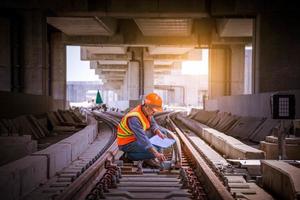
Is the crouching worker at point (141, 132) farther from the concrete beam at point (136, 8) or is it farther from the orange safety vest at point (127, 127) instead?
the concrete beam at point (136, 8)

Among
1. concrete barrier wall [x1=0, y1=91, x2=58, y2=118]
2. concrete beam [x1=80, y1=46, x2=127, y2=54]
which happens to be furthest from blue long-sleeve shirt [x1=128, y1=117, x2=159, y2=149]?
concrete beam [x1=80, y1=46, x2=127, y2=54]

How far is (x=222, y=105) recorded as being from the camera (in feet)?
72.6

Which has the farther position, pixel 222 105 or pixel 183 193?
pixel 222 105

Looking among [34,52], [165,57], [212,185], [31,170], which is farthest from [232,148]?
[165,57]

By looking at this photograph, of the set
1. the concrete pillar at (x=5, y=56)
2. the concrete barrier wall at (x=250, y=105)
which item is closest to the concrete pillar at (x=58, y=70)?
the concrete pillar at (x=5, y=56)

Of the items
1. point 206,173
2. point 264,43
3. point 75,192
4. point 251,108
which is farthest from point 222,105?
point 75,192

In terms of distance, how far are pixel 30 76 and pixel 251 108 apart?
9.64 m

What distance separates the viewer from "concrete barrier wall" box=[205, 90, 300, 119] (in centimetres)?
1298

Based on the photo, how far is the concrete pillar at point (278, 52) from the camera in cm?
1789

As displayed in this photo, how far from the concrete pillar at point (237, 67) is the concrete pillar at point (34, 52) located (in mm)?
14830

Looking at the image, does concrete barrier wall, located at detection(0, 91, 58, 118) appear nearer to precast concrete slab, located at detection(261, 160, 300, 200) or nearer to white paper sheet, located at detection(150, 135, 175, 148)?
white paper sheet, located at detection(150, 135, 175, 148)

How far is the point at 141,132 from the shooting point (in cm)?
712

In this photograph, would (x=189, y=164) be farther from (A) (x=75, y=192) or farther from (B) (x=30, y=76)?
(B) (x=30, y=76)

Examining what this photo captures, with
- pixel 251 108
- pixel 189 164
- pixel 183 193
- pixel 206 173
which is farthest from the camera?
pixel 251 108
